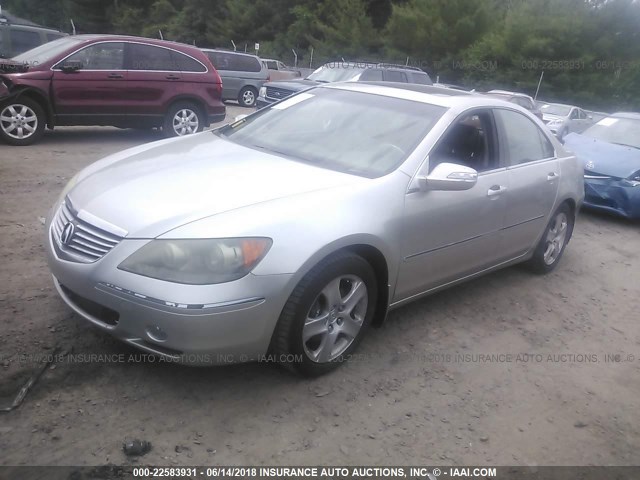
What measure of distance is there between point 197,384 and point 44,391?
75cm

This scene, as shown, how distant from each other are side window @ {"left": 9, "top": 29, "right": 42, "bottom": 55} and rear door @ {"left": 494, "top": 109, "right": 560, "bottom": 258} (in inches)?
511

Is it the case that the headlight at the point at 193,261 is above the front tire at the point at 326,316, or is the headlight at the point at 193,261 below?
above

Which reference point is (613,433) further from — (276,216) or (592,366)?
(276,216)

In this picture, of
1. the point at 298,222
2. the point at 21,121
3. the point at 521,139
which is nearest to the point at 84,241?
the point at 298,222

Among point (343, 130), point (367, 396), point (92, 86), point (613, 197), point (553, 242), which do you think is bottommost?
point (613, 197)

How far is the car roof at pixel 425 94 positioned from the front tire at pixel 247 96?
13.7 meters

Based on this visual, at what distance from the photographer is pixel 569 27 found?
29547 mm

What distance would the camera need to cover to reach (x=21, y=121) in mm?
8203

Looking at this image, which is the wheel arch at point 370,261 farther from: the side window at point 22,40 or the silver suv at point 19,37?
the side window at point 22,40

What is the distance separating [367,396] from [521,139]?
2613 mm

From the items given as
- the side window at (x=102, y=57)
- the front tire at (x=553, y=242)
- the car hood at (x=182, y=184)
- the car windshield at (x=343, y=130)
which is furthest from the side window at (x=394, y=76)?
the car hood at (x=182, y=184)

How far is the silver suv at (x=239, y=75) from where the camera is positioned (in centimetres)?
1734

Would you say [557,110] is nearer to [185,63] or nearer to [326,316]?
[185,63]

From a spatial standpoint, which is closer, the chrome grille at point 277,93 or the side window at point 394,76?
the chrome grille at point 277,93
